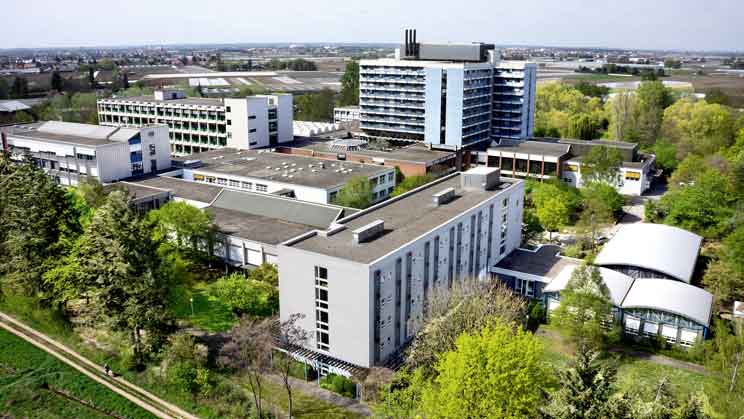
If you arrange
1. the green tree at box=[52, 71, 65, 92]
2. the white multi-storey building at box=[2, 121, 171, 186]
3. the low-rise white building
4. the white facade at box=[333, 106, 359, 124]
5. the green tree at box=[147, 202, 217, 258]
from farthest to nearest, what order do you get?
the green tree at box=[52, 71, 65, 92] < the white facade at box=[333, 106, 359, 124] < the white multi-storey building at box=[2, 121, 171, 186] < the low-rise white building < the green tree at box=[147, 202, 217, 258]

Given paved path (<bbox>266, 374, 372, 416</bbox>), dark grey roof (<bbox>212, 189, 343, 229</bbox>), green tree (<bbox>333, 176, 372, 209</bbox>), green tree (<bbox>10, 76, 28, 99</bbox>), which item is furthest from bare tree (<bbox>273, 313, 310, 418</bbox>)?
green tree (<bbox>10, 76, 28, 99</bbox>)

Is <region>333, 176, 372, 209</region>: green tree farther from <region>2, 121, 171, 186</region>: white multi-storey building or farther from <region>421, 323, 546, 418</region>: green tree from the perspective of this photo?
<region>421, 323, 546, 418</region>: green tree

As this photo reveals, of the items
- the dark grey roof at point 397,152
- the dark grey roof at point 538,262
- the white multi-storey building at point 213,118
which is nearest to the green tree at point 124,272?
the dark grey roof at point 538,262

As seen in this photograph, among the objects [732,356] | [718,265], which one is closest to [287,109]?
[718,265]

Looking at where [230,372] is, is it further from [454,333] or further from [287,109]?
[287,109]

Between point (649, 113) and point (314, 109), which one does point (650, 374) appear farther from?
point (314, 109)
